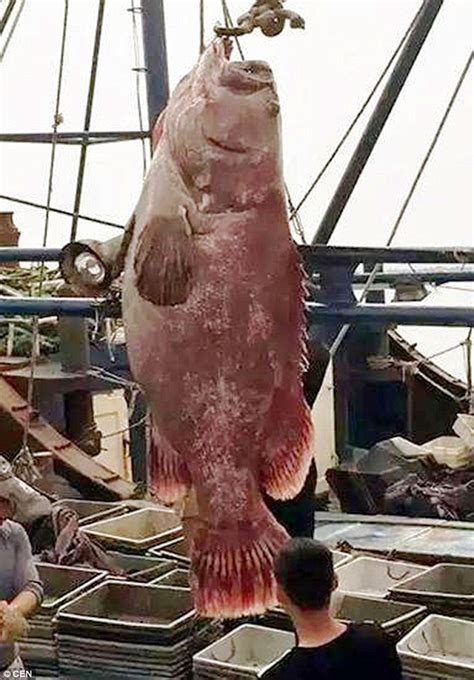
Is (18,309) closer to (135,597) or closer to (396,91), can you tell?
(135,597)

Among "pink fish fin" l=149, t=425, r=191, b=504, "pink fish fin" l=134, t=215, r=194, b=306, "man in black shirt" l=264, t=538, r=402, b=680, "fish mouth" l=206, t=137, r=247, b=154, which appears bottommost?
"man in black shirt" l=264, t=538, r=402, b=680

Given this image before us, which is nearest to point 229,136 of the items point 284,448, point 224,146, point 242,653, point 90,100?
point 224,146

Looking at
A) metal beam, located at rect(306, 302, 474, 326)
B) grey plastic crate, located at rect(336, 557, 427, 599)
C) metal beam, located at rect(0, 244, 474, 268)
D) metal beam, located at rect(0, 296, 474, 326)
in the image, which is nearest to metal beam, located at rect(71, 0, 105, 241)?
grey plastic crate, located at rect(336, 557, 427, 599)

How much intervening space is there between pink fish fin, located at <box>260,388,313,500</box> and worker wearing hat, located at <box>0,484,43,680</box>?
193 centimetres

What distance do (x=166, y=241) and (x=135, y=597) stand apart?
281 cm

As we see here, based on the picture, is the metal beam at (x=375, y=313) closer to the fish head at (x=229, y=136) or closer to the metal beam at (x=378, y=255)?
the metal beam at (x=378, y=255)

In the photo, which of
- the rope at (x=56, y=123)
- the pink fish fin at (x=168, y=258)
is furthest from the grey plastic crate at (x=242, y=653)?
the pink fish fin at (x=168, y=258)

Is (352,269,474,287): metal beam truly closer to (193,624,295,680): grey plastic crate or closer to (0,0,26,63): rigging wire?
(193,624,295,680): grey plastic crate

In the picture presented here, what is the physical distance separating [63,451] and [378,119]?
3689 mm

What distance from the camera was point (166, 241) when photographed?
2.05 meters

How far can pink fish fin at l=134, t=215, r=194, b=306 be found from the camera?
2.05 metres

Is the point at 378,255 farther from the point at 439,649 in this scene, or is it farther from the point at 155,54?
the point at 439,649

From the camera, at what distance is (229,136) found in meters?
2.06

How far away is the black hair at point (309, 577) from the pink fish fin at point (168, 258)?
2.96 ft
